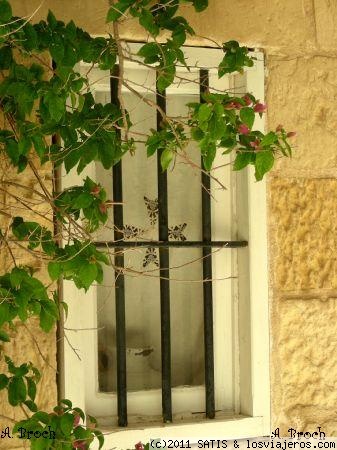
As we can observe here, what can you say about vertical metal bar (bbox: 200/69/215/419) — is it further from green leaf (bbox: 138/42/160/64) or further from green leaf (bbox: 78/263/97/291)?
green leaf (bbox: 78/263/97/291)

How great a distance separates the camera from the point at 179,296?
333 centimetres

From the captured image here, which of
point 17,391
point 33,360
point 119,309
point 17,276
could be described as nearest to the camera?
point 17,276

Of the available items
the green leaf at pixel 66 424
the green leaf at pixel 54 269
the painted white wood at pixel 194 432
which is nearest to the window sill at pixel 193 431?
the painted white wood at pixel 194 432

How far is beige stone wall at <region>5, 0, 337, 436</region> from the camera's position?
128 inches

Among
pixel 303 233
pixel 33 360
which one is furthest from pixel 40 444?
pixel 303 233

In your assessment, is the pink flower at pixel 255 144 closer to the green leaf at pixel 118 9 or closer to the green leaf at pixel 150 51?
the green leaf at pixel 150 51

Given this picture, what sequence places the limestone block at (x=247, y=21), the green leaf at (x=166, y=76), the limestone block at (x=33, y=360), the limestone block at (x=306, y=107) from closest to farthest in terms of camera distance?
the green leaf at (x=166, y=76) → the limestone block at (x=33, y=360) → the limestone block at (x=247, y=21) → the limestone block at (x=306, y=107)

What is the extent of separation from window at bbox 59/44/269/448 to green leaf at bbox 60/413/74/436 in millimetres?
568

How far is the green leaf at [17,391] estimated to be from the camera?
262 centimetres

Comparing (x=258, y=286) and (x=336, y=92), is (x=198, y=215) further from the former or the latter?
(x=336, y=92)

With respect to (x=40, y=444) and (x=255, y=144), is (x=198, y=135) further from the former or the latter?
(x=40, y=444)

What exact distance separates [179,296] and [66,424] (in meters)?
0.92

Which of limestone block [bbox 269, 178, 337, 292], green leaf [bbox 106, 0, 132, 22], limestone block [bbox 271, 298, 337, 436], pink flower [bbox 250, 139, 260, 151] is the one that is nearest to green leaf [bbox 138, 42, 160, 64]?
green leaf [bbox 106, 0, 132, 22]

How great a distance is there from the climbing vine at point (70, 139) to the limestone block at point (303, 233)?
62 centimetres
